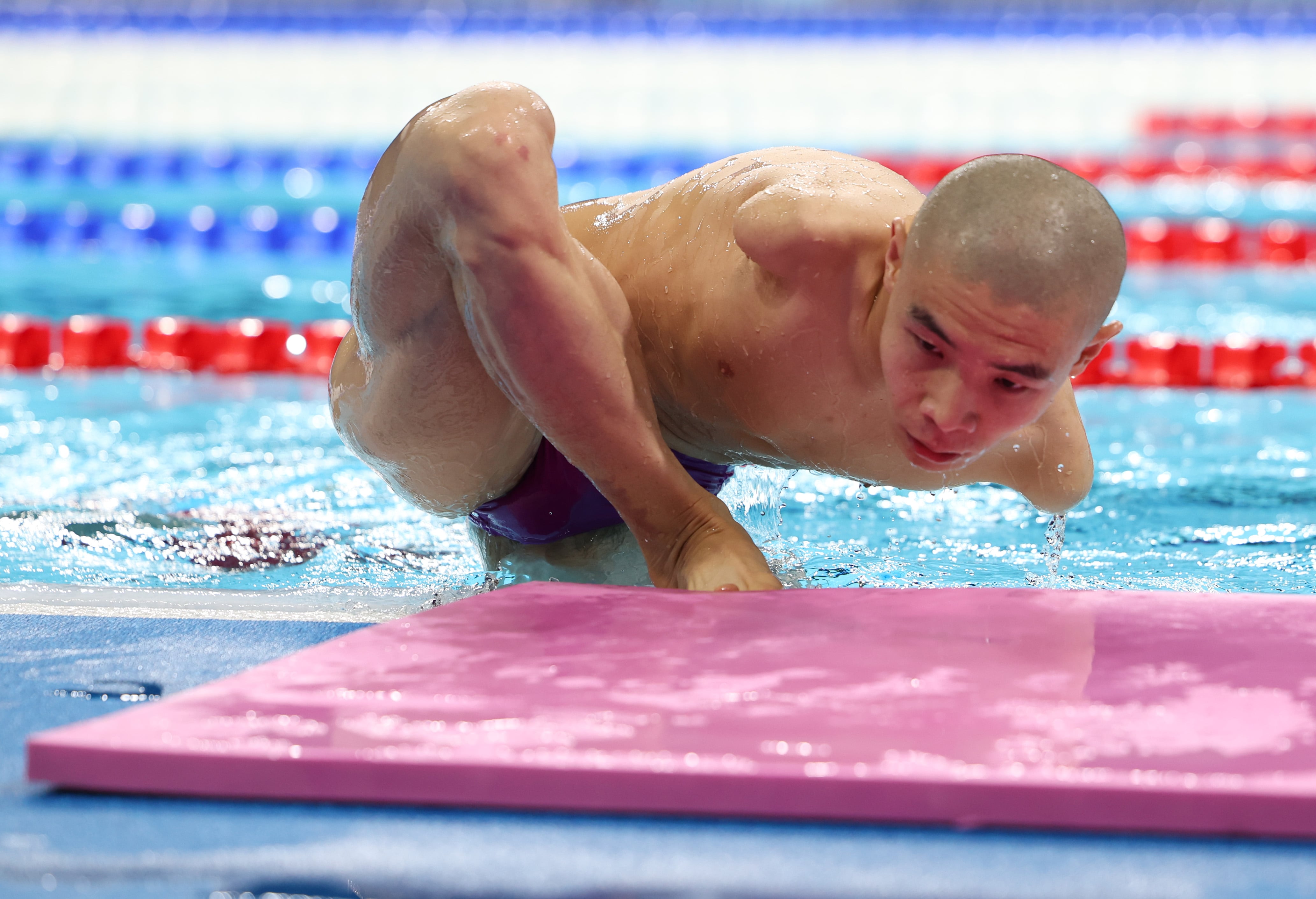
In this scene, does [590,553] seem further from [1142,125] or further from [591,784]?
[1142,125]

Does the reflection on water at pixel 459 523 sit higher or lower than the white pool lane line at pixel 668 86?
lower

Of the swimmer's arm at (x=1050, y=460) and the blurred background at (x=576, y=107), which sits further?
the blurred background at (x=576, y=107)

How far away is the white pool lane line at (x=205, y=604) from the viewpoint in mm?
1823

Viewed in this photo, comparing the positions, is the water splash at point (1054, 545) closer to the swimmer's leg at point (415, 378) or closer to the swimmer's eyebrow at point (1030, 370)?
the swimmer's eyebrow at point (1030, 370)

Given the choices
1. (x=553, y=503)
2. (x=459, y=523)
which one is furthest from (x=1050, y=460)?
(x=459, y=523)

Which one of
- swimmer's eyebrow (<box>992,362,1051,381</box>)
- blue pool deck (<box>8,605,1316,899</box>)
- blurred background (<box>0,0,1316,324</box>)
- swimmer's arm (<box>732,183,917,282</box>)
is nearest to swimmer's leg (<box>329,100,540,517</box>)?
swimmer's arm (<box>732,183,917,282</box>)

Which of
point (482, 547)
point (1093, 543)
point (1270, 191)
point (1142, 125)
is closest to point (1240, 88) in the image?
point (1142, 125)

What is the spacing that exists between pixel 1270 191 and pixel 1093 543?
Result: 598cm

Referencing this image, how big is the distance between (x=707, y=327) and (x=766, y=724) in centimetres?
67

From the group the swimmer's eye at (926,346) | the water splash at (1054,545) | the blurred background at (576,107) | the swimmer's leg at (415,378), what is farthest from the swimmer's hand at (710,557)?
the blurred background at (576,107)

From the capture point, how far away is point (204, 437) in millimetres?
3516

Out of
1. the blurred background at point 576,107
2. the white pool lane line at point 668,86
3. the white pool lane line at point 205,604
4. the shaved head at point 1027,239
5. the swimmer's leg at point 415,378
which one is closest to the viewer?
the shaved head at point 1027,239

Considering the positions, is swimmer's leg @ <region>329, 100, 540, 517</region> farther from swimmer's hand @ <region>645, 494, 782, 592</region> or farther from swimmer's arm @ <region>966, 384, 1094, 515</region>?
swimmer's arm @ <region>966, 384, 1094, 515</region>

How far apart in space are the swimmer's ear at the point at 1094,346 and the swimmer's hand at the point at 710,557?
0.45 metres
